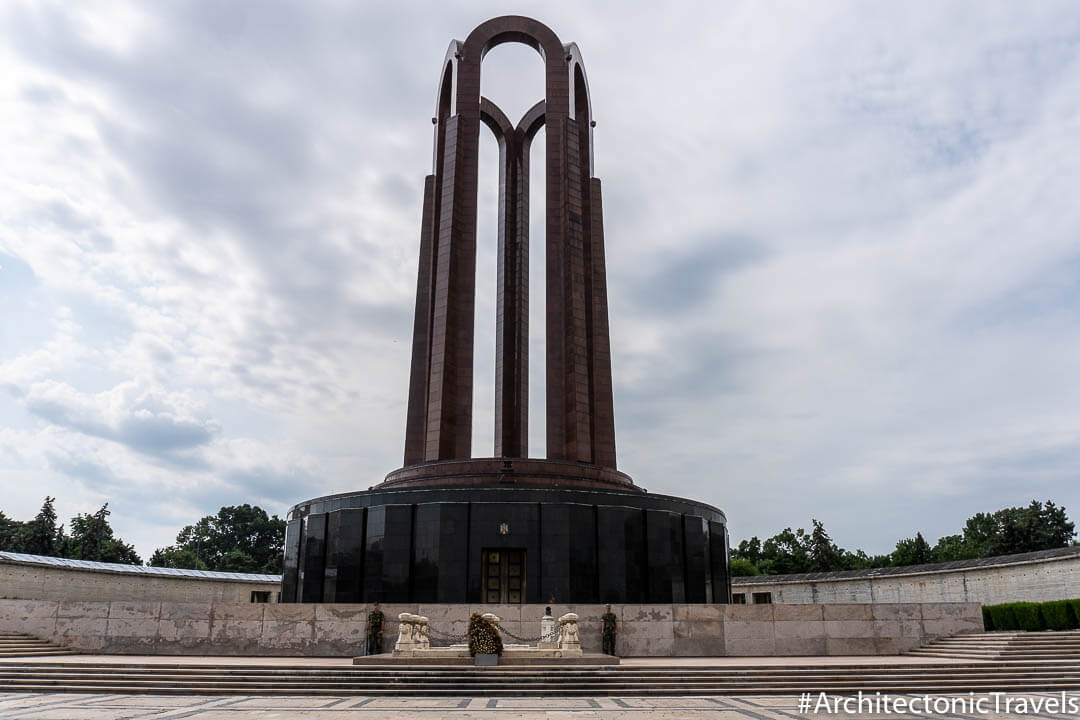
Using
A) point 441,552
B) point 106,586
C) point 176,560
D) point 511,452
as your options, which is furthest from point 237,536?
point 441,552

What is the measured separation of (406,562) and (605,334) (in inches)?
608

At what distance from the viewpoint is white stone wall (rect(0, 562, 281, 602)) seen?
3422 cm

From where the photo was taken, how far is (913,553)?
234 feet

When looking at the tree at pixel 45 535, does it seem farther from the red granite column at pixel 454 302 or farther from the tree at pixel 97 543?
the red granite column at pixel 454 302

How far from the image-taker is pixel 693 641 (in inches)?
826

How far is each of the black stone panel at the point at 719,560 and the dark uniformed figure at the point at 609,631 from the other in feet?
32.1

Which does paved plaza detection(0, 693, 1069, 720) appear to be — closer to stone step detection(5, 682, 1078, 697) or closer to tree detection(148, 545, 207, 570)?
stone step detection(5, 682, 1078, 697)

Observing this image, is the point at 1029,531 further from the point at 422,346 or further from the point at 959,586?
the point at 422,346

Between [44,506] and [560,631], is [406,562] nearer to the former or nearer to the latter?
[560,631]

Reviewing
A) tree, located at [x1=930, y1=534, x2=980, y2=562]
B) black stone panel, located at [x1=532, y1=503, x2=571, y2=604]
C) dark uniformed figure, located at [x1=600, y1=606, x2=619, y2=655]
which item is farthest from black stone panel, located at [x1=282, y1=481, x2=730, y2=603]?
tree, located at [x1=930, y1=534, x2=980, y2=562]

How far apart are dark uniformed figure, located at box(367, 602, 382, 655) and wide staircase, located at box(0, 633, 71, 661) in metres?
8.71

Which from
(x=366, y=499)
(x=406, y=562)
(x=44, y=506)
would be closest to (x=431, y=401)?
(x=366, y=499)

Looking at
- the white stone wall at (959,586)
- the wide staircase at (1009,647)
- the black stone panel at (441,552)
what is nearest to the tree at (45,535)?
the black stone panel at (441,552)

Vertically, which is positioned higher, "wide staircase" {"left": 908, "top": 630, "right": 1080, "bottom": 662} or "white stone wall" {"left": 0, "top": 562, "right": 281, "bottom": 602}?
"white stone wall" {"left": 0, "top": 562, "right": 281, "bottom": 602}
